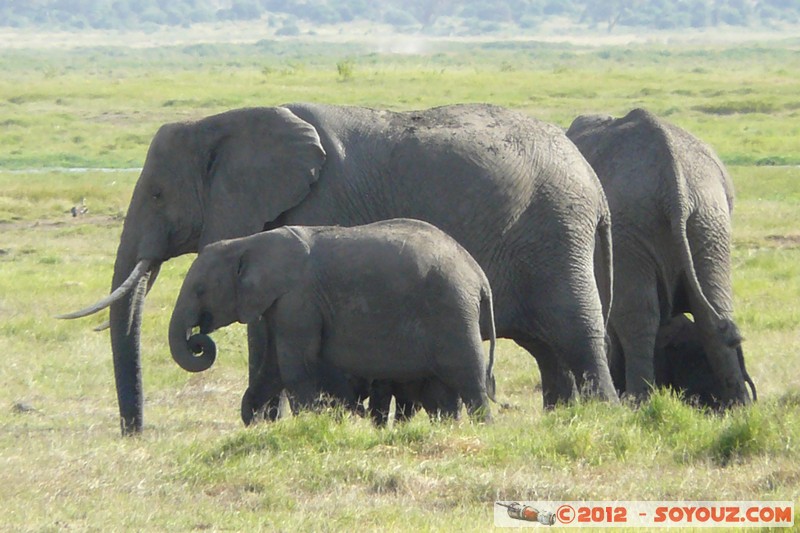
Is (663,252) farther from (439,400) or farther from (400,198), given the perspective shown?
(439,400)

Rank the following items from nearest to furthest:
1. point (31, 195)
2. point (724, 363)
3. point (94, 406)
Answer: point (724, 363), point (94, 406), point (31, 195)

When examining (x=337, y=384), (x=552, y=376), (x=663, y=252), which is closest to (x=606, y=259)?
(x=663, y=252)

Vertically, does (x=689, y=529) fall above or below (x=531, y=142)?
below

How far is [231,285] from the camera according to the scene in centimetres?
876

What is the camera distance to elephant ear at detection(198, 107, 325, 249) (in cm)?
931

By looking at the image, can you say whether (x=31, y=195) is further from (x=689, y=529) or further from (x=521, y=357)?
(x=689, y=529)

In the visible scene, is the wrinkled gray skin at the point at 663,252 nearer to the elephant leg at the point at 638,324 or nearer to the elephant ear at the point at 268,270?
the elephant leg at the point at 638,324

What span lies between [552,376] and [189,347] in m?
2.43

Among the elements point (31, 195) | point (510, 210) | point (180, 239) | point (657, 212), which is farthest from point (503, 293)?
point (31, 195)

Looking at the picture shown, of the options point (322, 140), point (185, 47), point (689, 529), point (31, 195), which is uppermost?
point (322, 140)

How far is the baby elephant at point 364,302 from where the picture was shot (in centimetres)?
837

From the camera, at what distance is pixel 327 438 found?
771cm

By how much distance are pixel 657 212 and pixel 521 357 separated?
2.84 m

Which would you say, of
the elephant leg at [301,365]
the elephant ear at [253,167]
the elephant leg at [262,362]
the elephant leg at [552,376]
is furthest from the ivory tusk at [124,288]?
the elephant leg at [552,376]
